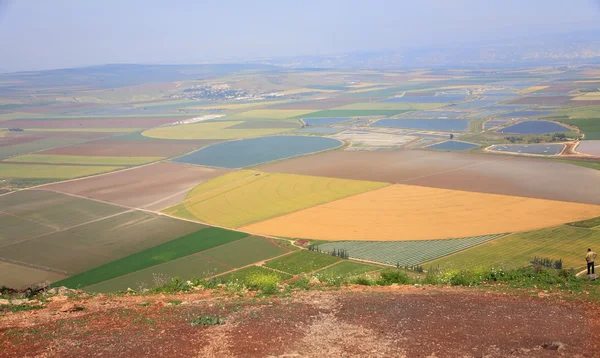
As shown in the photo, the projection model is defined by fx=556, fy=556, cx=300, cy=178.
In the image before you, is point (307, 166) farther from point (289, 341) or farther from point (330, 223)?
point (289, 341)

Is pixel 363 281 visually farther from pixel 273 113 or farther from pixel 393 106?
pixel 393 106

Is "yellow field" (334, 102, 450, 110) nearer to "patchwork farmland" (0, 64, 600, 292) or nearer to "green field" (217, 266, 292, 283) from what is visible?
"patchwork farmland" (0, 64, 600, 292)

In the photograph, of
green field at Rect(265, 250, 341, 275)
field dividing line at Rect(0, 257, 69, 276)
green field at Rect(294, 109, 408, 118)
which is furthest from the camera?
green field at Rect(294, 109, 408, 118)

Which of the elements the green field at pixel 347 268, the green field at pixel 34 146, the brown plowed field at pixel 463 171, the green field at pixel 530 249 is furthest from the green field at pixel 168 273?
the green field at pixel 34 146

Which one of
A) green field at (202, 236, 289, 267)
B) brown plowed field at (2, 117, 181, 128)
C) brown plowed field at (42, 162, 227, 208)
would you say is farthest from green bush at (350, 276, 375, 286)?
brown plowed field at (2, 117, 181, 128)

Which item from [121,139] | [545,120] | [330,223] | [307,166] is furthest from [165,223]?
[545,120]

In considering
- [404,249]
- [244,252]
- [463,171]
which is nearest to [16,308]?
[244,252]

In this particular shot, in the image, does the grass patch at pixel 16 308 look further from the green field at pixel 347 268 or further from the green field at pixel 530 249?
the green field at pixel 530 249
